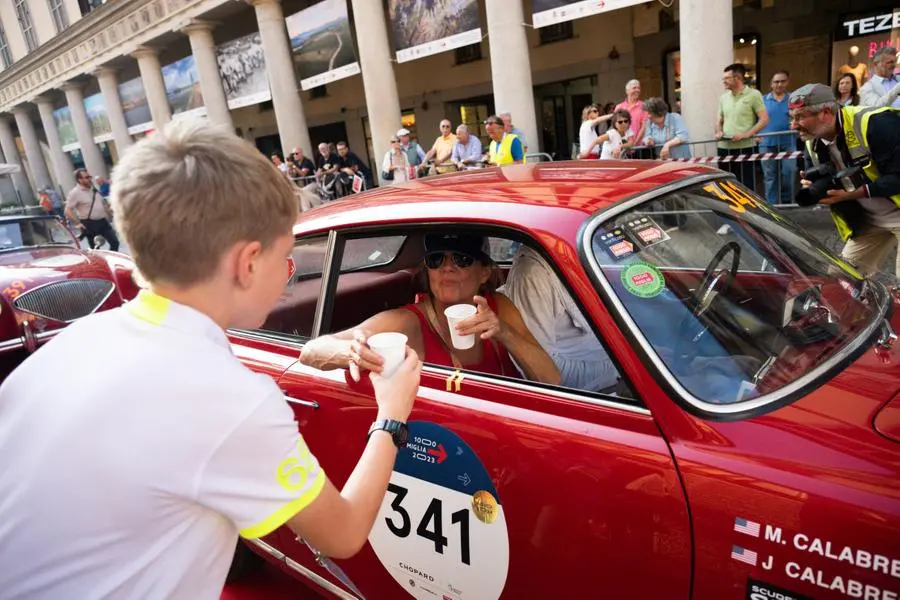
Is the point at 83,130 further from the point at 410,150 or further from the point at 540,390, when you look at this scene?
the point at 540,390

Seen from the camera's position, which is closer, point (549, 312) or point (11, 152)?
point (549, 312)

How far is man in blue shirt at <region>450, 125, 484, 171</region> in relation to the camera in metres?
9.22

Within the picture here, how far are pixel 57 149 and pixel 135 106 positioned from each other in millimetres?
10239

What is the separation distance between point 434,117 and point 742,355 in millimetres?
17930

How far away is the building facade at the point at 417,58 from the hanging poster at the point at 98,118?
0.10m

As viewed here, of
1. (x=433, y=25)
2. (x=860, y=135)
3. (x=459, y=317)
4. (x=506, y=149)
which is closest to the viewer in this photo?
(x=459, y=317)

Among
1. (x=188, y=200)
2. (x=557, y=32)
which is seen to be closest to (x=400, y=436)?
(x=188, y=200)

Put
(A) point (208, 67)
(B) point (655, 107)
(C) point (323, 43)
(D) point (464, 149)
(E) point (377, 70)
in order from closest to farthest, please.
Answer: (B) point (655, 107)
(D) point (464, 149)
(E) point (377, 70)
(C) point (323, 43)
(A) point (208, 67)

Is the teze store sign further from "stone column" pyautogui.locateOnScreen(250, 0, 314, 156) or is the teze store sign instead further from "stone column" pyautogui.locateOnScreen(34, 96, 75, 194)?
"stone column" pyautogui.locateOnScreen(34, 96, 75, 194)

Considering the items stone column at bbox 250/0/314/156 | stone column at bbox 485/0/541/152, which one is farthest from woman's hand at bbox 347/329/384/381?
stone column at bbox 250/0/314/156

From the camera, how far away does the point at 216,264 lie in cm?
98

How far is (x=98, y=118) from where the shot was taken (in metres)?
24.8

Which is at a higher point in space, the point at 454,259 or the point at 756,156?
the point at 454,259

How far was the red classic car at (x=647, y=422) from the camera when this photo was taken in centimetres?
126
